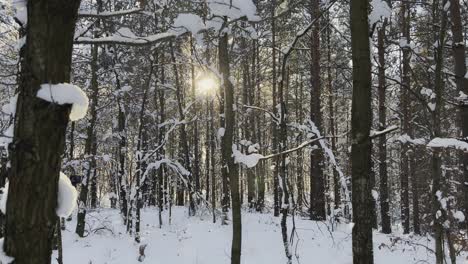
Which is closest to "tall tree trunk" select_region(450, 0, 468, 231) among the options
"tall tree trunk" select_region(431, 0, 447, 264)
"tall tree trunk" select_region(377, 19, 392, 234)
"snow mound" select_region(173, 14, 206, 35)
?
"tall tree trunk" select_region(431, 0, 447, 264)

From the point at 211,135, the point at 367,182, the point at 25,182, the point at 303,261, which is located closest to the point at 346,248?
the point at 303,261

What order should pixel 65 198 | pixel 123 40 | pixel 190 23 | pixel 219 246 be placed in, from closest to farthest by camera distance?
pixel 65 198 < pixel 123 40 < pixel 190 23 < pixel 219 246

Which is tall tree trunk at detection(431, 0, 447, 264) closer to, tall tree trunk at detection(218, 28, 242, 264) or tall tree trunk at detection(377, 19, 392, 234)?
tall tree trunk at detection(218, 28, 242, 264)

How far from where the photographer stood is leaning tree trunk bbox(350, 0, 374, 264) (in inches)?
156

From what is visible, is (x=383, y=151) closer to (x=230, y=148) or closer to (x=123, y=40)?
(x=230, y=148)

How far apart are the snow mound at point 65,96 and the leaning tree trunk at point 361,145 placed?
240 centimetres

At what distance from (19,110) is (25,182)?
40 cm

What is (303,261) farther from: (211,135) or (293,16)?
(211,135)

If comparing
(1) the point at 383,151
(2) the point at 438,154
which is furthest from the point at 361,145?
(1) the point at 383,151

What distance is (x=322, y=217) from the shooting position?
55.9 feet

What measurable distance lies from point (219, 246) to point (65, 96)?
421 inches

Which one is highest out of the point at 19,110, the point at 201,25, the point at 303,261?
the point at 201,25

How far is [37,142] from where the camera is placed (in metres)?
2.44

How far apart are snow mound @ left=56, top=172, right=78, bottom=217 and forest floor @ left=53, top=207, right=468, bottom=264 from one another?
794 cm
